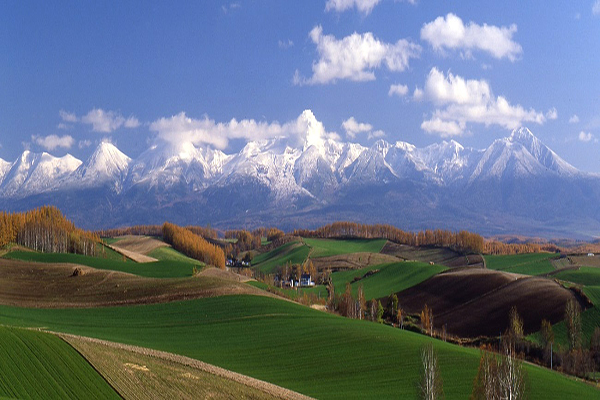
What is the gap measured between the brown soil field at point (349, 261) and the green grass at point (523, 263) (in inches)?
1188

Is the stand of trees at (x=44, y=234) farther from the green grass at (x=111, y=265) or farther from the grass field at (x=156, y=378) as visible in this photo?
the grass field at (x=156, y=378)

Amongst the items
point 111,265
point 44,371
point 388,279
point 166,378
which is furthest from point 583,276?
point 44,371

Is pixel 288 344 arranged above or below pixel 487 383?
below

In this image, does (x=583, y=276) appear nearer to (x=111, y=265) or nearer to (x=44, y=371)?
(x=111, y=265)

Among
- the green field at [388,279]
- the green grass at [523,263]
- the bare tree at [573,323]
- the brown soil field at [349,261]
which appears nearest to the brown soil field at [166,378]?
the bare tree at [573,323]

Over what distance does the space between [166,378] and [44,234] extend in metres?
118

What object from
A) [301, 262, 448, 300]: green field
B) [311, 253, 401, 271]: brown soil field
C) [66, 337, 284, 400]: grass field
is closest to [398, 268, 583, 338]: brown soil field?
[301, 262, 448, 300]: green field

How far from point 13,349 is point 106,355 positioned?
6.43 meters

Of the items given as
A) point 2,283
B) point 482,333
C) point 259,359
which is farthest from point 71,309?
point 482,333

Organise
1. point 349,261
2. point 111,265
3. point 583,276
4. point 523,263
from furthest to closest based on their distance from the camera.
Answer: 1. point 349,261
2. point 523,263
3. point 111,265
4. point 583,276

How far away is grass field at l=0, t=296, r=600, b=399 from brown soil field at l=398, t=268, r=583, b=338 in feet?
88.5

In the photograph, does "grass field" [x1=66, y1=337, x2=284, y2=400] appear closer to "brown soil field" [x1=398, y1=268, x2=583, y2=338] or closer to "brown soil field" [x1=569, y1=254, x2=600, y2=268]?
"brown soil field" [x1=398, y1=268, x2=583, y2=338]

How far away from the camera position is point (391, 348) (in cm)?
5684

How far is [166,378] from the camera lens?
137 feet
